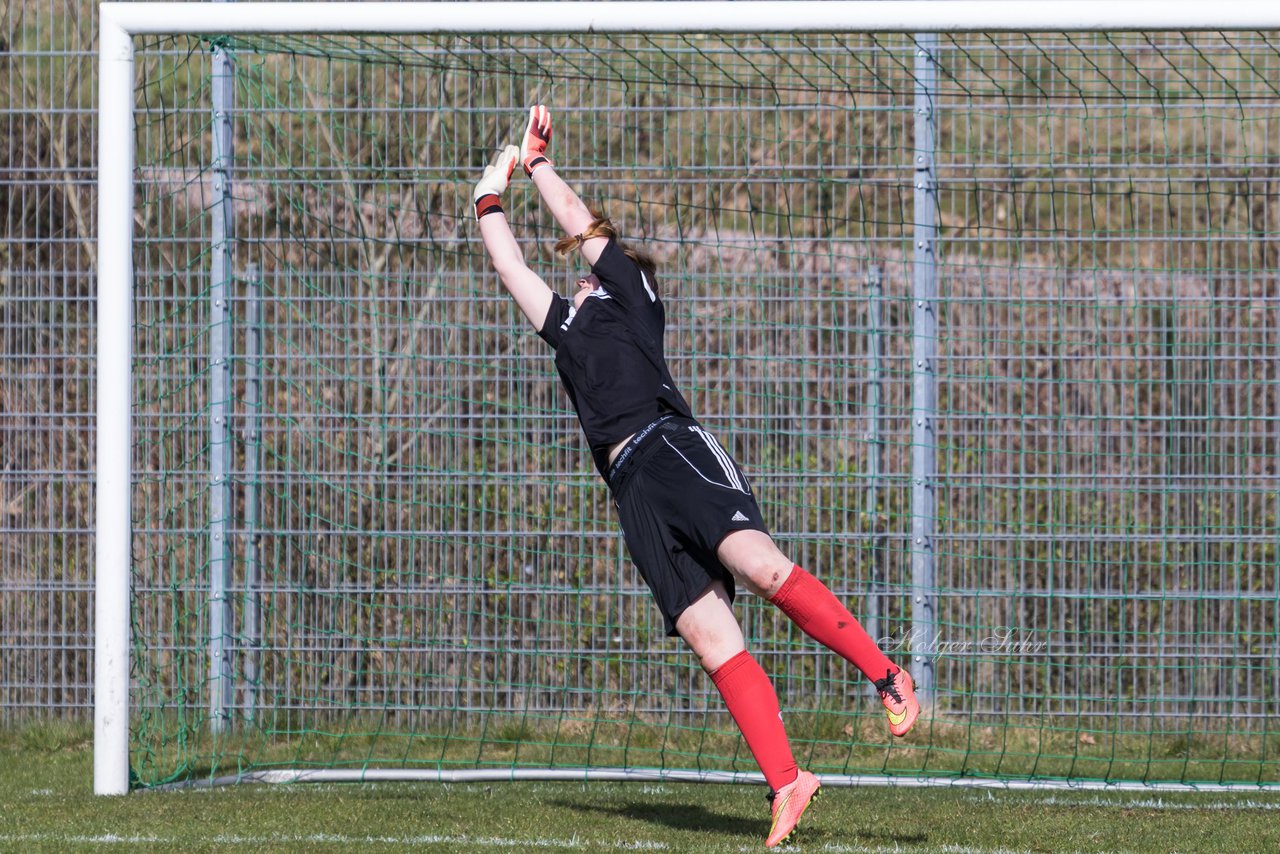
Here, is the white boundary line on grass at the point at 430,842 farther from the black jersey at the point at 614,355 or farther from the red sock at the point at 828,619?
the black jersey at the point at 614,355

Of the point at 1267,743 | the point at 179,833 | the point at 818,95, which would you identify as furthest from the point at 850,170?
the point at 179,833

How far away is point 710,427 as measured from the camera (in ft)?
23.7

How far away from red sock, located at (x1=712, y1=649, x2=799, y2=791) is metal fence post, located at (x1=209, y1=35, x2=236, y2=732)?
3.30 meters

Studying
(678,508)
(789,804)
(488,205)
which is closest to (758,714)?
(789,804)

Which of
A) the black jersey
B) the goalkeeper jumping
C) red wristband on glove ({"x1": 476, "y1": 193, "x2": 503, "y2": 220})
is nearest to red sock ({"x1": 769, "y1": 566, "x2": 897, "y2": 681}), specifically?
the goalkeeper jumping

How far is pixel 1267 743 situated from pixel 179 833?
16.4 feet

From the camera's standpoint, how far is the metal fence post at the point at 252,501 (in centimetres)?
705

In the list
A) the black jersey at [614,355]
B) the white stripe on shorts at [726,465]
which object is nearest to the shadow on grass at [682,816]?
the white stripe on shorts at [726,465]

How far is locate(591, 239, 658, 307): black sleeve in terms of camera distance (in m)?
4.59

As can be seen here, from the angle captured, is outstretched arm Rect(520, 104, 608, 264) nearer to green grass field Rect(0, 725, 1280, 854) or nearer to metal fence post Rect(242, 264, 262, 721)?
green grass field Rect(0, 725, 1280, 854)

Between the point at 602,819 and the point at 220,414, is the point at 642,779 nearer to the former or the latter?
the point at 602,819

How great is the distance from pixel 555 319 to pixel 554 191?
44 centimetres

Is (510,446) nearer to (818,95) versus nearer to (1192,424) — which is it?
(818,95)

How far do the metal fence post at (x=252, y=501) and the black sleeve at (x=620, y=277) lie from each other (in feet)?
9.69
